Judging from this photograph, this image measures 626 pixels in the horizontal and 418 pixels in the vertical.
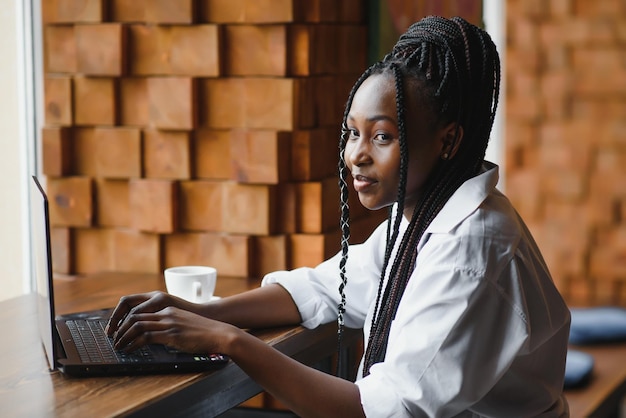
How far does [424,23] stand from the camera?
5.33 ft

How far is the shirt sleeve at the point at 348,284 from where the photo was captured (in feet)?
6.05

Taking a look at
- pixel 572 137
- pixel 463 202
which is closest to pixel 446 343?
pixel 463 202

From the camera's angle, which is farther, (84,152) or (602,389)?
(602,389)

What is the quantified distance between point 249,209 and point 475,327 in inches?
38.1

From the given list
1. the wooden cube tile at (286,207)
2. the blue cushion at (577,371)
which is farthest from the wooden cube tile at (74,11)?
the blue cushion at (577,371)

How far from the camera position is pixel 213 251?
2314 millimetres

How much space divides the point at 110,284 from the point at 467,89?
3.35 ft

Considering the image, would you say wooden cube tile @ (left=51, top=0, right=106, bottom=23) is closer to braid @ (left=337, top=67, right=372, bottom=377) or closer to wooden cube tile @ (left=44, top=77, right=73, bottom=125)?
wooden cube tile @ (left=44, top=77, right=73, bottom=125)

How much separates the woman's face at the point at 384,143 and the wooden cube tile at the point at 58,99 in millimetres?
1025

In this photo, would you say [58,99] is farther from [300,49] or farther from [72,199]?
[300,49]

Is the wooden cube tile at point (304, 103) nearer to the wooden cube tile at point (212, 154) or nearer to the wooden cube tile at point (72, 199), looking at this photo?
the wooden cube tile at point (212, 154)

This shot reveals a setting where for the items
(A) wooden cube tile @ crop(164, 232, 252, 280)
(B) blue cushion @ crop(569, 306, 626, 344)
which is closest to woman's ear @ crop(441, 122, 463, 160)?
(A) wooden cube tile @ crop(164, 232, 252, 280)

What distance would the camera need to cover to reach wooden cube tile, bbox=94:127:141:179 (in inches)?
91.9

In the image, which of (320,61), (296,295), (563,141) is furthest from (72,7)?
(563,141)
